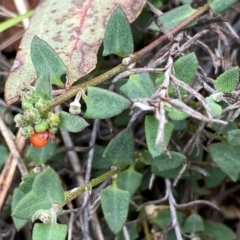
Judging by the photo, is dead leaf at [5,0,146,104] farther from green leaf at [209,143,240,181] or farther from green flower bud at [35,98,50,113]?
green leaf at [209,143,240,181]

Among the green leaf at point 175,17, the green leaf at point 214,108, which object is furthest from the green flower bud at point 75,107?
the green leaf at point 175,17

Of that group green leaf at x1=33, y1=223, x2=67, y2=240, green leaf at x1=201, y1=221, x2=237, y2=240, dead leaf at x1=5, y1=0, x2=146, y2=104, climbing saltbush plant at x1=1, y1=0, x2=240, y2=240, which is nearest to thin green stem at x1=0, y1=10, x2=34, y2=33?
dead leaf at x1=5, y1=0, x2=146, y2=104

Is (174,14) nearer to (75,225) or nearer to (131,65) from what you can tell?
(131,65)

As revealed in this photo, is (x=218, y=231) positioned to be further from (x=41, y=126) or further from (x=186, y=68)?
(x=41, y=126)

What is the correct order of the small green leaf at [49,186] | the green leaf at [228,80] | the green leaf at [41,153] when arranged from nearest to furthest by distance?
the small green leaf at [49,186] < the green leaf at [228,80] < the green leaf at [41,153]

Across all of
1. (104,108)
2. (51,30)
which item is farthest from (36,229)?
(51,30)

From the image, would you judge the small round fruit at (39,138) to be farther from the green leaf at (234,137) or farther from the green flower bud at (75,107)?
the green leaf at (234,137)
